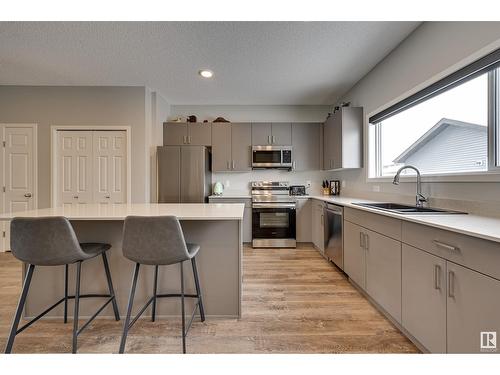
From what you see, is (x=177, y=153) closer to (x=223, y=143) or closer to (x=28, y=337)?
(x=223, y=143)

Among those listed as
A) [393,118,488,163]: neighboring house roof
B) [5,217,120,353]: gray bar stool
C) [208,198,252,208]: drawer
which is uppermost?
[393,118,488,163]: neighboring house roof

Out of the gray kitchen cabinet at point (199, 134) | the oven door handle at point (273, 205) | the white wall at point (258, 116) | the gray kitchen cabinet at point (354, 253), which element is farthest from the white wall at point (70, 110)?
the gray kitchen cabinet at point (354, 253)

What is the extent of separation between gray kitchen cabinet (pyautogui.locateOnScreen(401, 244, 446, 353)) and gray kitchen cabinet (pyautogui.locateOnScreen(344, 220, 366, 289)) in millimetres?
640

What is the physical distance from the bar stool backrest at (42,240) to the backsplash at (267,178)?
10.9ft

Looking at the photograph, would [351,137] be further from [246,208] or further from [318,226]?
[246,208]

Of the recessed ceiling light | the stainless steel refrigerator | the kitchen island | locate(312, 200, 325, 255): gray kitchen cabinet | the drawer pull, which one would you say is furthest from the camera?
the stainless steel refrigerator

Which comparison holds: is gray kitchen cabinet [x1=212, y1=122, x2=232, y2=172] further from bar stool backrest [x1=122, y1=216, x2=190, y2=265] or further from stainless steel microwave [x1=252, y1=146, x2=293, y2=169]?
bar stool backrest [x1=122, y1=216, x2=190, y2=265]

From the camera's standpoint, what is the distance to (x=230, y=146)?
14.7 ft

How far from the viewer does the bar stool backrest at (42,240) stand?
151 centimetres

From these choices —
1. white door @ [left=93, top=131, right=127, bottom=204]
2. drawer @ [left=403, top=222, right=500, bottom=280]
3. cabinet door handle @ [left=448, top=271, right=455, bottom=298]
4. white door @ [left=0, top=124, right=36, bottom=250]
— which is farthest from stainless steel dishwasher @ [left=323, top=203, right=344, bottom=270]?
white door @ [left=0, top=124, right=36, bottom=250]

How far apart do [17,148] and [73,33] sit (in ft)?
8.11

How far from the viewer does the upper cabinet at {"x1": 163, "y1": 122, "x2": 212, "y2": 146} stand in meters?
4.47

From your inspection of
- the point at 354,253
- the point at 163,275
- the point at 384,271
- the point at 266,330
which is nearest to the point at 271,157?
the point at 354,253

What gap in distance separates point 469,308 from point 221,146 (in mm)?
3872
